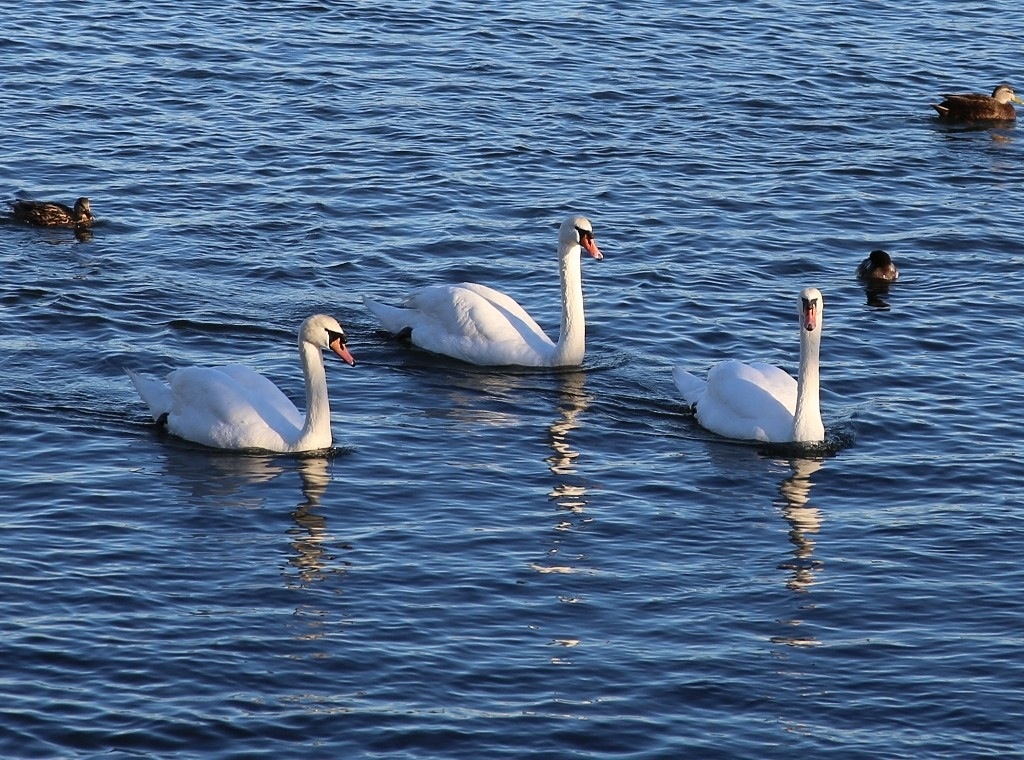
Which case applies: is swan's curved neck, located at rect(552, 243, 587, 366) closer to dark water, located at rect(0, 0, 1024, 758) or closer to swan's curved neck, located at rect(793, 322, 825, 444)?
dark water, located at rect(0, 0, 1024, 758)

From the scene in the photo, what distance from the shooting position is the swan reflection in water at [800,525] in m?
14.2

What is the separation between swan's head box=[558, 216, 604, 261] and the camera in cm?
1908

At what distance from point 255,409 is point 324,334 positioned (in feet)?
2.80

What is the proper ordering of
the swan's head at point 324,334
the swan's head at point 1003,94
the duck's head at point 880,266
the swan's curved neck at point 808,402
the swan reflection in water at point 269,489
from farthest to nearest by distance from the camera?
the swan's head at point 1003,94 → the duck's head at point 880,266 → the swan's curved neck at point 808,402 → the swan's head at point 324,334 → the swan reflection in water at point 269,489

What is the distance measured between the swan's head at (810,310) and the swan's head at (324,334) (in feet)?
12.9

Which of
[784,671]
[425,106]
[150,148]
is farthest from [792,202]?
[784,671]

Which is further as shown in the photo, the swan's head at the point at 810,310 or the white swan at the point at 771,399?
the swan's head at the point at 810,310

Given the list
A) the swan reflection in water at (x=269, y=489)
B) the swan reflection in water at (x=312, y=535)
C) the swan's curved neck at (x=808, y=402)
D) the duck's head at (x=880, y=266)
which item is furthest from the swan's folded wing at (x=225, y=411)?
the duck's head at (x=880, y=266)

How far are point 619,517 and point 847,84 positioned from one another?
15.7m

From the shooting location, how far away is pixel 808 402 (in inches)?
666

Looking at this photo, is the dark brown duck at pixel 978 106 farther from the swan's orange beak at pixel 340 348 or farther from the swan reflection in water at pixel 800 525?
the swan's orange beak at pixel 340 348

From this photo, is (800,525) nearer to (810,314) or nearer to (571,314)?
(810,314)

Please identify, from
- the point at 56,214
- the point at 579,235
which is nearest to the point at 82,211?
the point at 56,214

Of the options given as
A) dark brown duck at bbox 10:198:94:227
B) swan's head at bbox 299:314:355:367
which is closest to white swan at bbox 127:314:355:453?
swan's head at bbox 299:314:355:367
